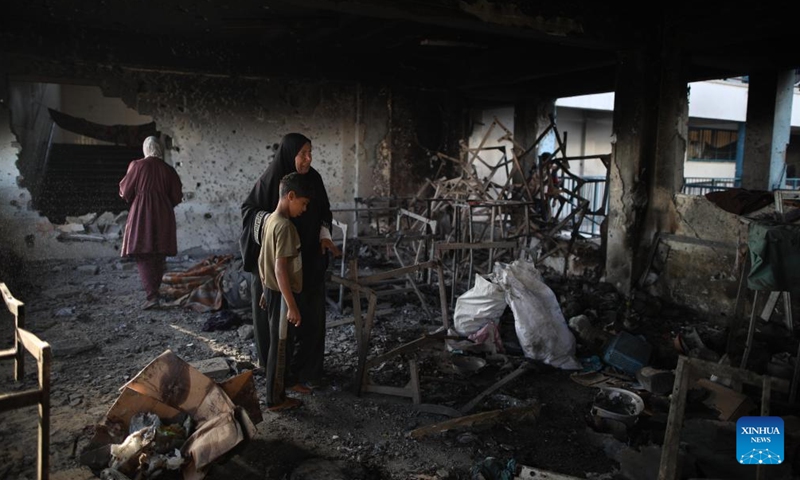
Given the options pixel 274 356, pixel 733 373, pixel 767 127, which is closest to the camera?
pixel 733 373

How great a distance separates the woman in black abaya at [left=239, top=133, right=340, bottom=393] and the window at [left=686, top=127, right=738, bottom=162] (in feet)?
60.5

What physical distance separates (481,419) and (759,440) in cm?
156

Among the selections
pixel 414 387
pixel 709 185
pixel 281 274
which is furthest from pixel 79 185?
pixel 709 185

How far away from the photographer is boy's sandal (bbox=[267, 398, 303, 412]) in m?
3.63

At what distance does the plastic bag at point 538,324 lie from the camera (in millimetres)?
4594

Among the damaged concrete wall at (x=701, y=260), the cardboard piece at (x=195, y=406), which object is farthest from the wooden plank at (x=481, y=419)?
the damaged concrete wall at (x=701, y=260)

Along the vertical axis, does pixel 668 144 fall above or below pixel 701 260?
above

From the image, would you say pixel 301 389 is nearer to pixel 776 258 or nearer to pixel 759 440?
pixel 759 440

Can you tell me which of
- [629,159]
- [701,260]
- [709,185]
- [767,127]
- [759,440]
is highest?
[767,127]

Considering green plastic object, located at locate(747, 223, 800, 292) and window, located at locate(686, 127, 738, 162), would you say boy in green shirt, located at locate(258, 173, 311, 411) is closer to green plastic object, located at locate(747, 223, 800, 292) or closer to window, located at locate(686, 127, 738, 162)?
green plastic object, located at locate(747, 223, 800, 292)

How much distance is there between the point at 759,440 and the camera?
232cm

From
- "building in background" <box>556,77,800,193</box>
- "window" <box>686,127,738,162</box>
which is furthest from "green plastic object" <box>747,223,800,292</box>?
"window" <box>686,127,738,162</box>

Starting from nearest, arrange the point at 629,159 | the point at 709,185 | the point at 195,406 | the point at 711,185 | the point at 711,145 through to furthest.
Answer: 1. the point at 195,406
2. the point at 629,159
3. the point at 709,185
4. the point at 711,185
5. the point at 711,145

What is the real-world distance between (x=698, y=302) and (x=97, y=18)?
8421mm
